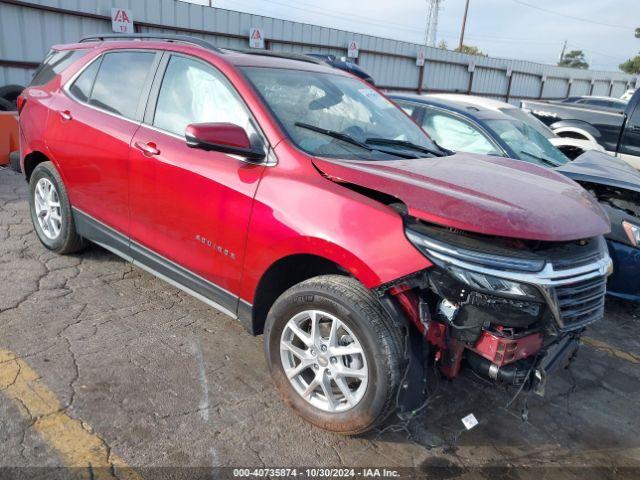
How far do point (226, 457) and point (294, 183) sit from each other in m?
1.40

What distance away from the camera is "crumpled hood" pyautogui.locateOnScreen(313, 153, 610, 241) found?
7.65ft

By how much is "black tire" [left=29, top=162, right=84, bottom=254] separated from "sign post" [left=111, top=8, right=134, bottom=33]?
800 centimetres

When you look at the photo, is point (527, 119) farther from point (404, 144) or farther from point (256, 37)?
point (256, 37)

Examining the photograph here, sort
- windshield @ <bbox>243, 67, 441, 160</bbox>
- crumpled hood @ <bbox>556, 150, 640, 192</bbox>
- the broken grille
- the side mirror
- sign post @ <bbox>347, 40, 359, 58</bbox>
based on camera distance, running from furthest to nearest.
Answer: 1. sign post @ <bbox>347, 40, 359, 58</bbox>
2. crumpled hood @ <bbox>556, 150, 640, 192</bbox>
3. windshield @ <bbox>243, 67, 441, 160</bbox>
4. the side mirror
5. the broken grille

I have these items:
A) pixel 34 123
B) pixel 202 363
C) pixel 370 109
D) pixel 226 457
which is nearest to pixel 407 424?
pixel 226 457

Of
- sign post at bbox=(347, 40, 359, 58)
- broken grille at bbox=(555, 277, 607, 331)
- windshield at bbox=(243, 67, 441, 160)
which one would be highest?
sign post at bbox=(347, 40, 359, 58)

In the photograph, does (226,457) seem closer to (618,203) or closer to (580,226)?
(580,226)

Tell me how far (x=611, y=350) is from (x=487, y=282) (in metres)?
2.48

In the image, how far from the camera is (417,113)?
6.20 metres

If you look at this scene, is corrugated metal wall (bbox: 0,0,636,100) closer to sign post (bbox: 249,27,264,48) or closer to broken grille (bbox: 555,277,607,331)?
sign post (bbox: 249,27,264,48)

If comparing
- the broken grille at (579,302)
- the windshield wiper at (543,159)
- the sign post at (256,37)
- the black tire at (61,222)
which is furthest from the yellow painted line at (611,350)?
the sign post at (256,37)

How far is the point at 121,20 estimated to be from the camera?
1145cm

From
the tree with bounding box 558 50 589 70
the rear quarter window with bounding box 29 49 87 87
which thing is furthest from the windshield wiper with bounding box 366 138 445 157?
the tree with bounding box 558 50 589 70

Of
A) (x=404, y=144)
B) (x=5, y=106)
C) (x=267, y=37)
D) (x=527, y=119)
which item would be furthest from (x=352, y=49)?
(x=404, y=144)
